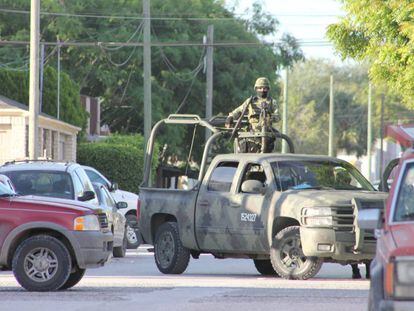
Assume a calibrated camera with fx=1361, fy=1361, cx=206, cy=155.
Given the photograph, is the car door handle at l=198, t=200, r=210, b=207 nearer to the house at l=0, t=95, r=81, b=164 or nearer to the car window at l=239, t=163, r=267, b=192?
the car window at l=239, t=163, r=267, b=192

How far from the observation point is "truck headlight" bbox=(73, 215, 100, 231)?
1716cm

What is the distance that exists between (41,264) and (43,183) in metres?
4.13

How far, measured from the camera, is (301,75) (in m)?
140

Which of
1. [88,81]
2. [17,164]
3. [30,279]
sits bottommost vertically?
[30,279]

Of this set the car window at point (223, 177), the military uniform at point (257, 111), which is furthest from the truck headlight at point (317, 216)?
the military uniform at point (257, 111)

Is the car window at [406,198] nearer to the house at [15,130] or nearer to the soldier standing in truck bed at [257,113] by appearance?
the soldier standing in truck bed at [257,113]

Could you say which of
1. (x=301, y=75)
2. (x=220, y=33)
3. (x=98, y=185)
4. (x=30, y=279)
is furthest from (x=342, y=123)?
(x=30, y=279)

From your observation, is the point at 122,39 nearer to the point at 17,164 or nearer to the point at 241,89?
the point at 241,89

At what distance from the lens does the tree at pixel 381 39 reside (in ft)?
77.9

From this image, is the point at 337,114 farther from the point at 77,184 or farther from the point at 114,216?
the point at 77,184

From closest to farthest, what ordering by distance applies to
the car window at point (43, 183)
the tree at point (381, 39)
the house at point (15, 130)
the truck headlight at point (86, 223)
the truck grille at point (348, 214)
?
the truck headlight at point (86, 223)
the truck grille at point (348, 214)
the car window at point (43, 183)
the tree at point (381, 39)
the house at point (15, 130)

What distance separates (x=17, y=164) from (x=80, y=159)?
31.7 meters

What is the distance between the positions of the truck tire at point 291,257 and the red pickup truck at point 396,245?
8.51 meters

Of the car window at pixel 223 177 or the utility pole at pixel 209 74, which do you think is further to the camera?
the utility pole at pixel 209 74
